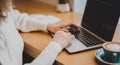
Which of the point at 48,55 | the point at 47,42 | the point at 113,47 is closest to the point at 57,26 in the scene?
the point at 47,42

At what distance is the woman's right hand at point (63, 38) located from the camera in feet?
3.87

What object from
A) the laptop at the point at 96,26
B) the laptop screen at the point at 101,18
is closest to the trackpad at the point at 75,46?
the laptop at the point at 96,26

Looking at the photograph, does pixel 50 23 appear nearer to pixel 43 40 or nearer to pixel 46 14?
pixel 43 40

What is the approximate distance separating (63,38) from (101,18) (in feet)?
0.80

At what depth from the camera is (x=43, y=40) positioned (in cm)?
130

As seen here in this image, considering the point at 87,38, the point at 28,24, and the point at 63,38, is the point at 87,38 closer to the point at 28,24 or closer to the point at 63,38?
the point at 63,38

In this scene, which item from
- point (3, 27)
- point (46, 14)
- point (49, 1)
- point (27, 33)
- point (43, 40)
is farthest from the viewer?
point (49, 1)

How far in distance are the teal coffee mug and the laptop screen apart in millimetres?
165

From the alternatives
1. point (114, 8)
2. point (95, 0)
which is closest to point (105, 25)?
point (114, 8)

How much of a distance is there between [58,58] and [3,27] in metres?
0.31

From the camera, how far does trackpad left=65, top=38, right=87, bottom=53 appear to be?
1148 mm

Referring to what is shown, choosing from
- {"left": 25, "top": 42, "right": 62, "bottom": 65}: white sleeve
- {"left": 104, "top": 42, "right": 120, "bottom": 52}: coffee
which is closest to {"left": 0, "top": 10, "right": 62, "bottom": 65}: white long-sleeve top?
{"left": 25, "top": 42, "right": 62, "bottom": 65}: white sleeve

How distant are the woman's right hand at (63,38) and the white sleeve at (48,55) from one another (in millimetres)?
39

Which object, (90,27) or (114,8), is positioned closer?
(114,8)
